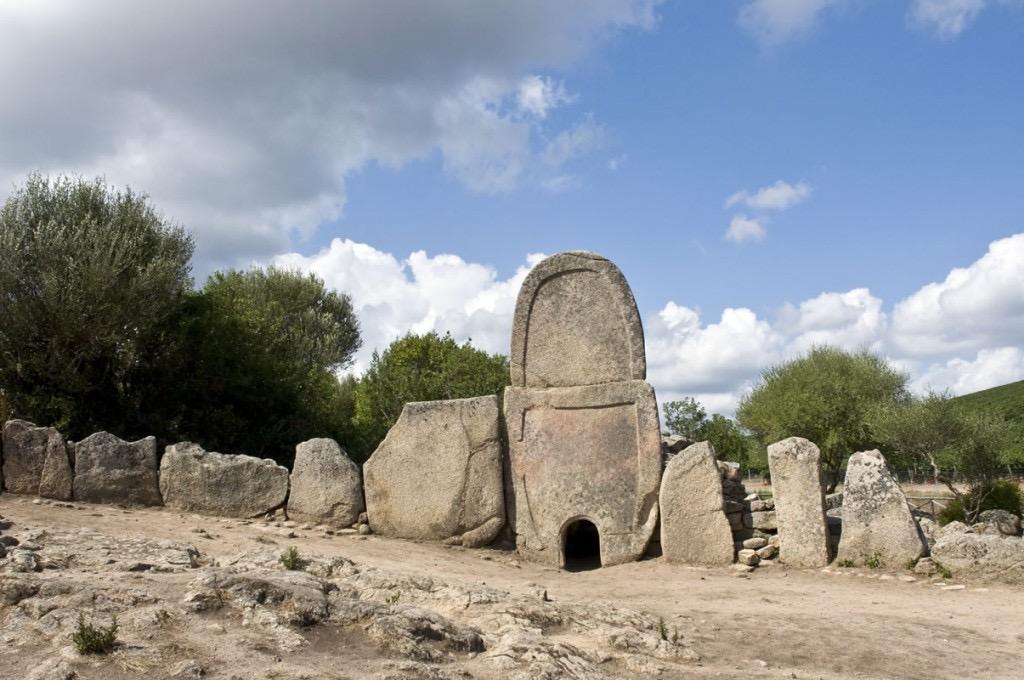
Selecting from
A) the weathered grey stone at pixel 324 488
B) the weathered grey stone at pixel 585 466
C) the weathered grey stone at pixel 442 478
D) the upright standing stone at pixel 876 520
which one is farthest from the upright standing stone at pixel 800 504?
the weathered grey stone at pixel 324 488

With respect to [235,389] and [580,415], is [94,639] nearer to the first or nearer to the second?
[580,415]

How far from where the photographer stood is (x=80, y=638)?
4836 mm

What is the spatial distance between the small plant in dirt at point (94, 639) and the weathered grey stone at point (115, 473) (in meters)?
7.17

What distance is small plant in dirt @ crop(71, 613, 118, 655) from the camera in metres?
4.82

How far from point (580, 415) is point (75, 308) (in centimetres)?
948

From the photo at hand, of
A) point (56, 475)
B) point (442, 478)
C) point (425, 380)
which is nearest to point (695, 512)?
point (442, 478)

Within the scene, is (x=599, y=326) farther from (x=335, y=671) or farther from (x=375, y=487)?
(x=335, y=671)

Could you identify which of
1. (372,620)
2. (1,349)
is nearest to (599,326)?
(372,620)

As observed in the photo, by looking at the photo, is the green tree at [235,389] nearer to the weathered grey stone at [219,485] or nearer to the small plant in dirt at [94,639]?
the weathered grey stone at [219,485]

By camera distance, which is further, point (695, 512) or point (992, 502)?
point (992, 502)

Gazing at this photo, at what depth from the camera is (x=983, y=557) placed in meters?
9.89

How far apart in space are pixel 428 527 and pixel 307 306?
26.8 metres

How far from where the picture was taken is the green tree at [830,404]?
24.3m

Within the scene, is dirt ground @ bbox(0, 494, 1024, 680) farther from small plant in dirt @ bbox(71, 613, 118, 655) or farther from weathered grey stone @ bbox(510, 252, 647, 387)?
weathered grey stone @ bbox(510, 252, 647, 387)
